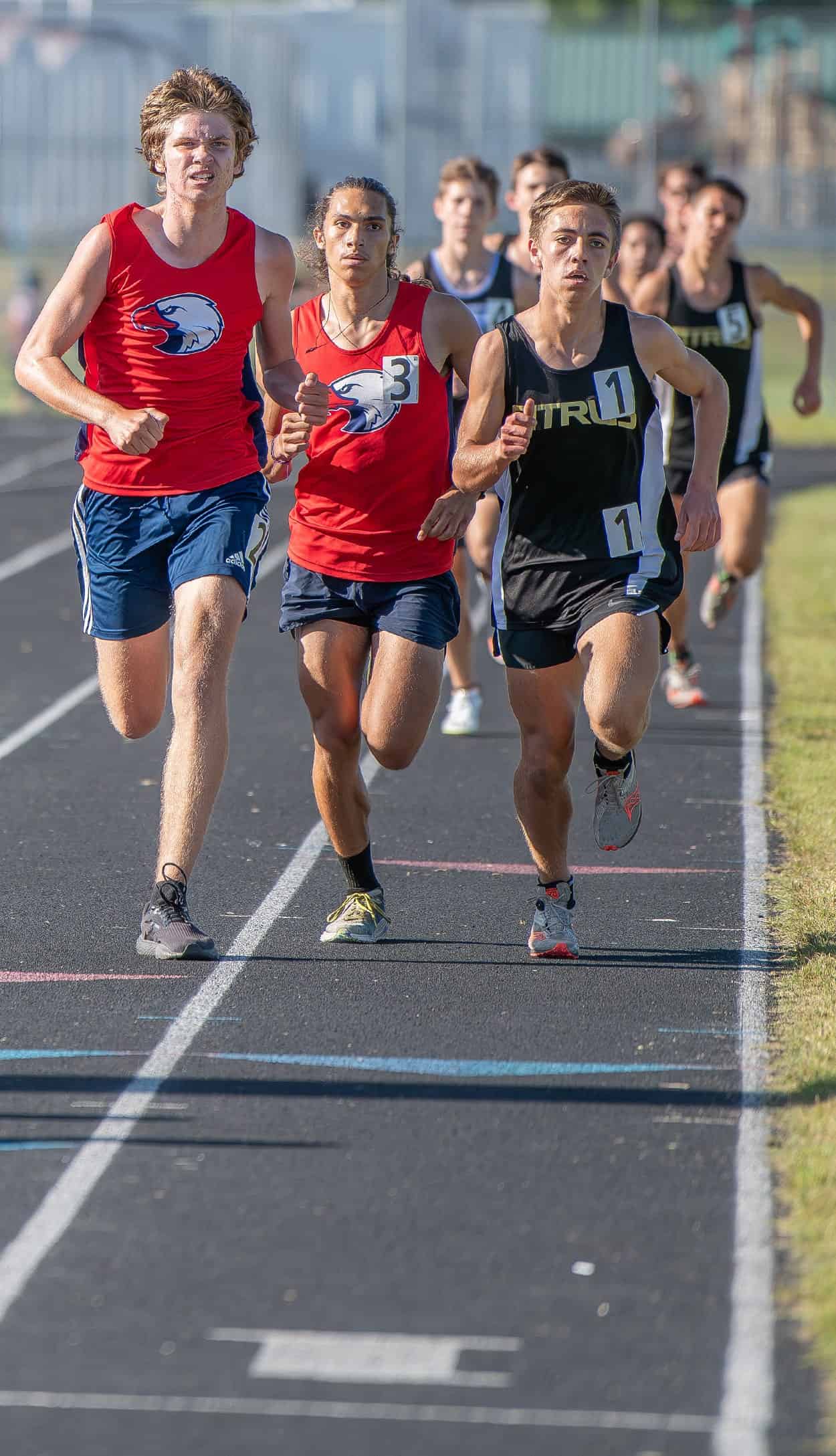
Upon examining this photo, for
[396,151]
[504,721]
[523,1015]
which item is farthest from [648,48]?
[523,1015]

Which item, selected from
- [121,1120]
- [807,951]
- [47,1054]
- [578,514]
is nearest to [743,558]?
[807,951]

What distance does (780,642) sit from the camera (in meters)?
12.2

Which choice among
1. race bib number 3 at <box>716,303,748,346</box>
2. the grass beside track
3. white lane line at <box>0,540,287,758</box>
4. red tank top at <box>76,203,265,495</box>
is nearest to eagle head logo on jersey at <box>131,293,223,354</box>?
red tank top at <box>76,203,265,495</box>

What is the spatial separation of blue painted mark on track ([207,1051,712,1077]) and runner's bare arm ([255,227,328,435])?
1864mm

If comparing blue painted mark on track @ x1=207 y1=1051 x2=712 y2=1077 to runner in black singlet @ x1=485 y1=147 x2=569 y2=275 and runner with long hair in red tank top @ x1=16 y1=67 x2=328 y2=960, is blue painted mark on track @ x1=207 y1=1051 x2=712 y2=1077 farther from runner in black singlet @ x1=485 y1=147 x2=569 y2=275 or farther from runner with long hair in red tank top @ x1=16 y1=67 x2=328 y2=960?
runner in black singlet @ x1=485 y1=147 x2=569 y2=275

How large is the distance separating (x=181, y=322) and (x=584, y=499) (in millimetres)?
1204

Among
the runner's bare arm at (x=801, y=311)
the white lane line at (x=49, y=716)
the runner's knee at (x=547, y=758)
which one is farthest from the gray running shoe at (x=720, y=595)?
the runner's knee at (x=547, y=758)

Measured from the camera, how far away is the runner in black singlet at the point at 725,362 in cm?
976

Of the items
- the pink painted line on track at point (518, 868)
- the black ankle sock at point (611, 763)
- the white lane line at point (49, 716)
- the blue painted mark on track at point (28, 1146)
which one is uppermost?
the black ankle sock at point (611, 763)

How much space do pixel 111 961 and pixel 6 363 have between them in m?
31.1

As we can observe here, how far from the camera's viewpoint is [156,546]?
6.04 m

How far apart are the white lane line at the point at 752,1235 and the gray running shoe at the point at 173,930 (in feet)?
4.81

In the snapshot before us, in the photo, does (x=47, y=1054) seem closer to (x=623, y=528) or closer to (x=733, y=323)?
(x=623, y=528)

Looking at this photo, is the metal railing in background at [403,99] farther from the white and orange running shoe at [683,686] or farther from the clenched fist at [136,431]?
the clenched fist at [136,431]
